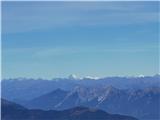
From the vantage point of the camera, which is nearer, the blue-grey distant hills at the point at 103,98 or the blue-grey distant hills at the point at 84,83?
the blue-grey distant hills at the point at 103,98

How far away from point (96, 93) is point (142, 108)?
48.0 ft

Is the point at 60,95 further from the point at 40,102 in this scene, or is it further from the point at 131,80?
the point at 131,80

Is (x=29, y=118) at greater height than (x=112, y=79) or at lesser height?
lesser

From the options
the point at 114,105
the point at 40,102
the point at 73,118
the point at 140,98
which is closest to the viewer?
the point at 73,118

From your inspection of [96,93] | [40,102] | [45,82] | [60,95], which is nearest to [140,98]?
[96,93]

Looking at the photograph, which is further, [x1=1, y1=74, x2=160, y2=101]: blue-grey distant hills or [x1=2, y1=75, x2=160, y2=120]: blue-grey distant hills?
[x1=1, y1=74, x2=160, y2=101]: blue-grey distant hills

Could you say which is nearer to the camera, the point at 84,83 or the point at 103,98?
the point at 103,98

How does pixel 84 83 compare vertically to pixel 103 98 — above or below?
above

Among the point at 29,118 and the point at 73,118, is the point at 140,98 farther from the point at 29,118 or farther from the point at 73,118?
the point at 29,118

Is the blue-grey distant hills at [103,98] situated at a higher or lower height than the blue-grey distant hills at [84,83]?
lower

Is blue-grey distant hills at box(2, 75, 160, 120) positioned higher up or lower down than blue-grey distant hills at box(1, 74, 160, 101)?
lower down

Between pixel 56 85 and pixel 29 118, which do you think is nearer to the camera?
pixel 29 118

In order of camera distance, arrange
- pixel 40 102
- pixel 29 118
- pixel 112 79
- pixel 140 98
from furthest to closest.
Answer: pixel 112 79 < pixel 140 98 < pixel 40 102 < pixel 29 118

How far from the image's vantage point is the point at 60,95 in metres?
118
